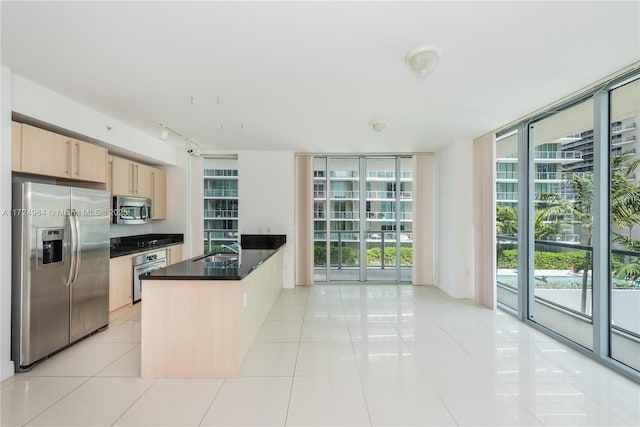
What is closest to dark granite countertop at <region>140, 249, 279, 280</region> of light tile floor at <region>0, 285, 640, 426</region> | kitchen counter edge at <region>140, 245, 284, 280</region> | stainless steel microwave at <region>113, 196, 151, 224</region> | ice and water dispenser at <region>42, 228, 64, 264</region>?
kitchen counter edge at <region>140, 245, 284, 280</region>

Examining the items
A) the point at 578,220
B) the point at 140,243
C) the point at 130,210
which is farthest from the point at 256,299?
the point at 578,220

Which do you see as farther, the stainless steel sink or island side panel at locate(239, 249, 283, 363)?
the stainless steel sink

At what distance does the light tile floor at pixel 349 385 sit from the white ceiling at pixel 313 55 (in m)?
2.63

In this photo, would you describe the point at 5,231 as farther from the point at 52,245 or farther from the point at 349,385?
the point at 349,385

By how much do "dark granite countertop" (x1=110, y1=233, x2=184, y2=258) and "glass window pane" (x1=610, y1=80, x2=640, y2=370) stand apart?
570cm

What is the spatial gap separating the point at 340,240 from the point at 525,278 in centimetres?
323

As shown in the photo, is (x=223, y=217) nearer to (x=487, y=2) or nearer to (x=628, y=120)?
(x=487, y=2)

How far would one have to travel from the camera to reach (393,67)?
8.07 feet

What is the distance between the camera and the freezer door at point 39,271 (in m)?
2.57

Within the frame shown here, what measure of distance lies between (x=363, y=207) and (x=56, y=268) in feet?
15.5

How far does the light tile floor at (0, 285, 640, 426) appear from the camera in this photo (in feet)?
6.69

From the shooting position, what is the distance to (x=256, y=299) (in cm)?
338

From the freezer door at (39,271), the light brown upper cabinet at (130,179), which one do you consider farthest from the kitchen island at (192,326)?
the light brown upper cabinet at (130,179)

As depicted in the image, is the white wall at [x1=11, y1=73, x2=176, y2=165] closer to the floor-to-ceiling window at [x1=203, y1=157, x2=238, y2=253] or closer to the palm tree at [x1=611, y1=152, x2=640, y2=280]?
the floor-to-ceiling window at [x1=203, y1=157, x2=238, y2=253]
